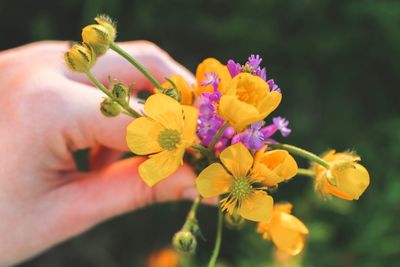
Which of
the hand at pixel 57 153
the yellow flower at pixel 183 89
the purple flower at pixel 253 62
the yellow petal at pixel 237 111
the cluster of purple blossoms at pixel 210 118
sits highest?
the purple flower at pixel 253 62

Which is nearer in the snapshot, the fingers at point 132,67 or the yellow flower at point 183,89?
the yellow flower at point 183,89

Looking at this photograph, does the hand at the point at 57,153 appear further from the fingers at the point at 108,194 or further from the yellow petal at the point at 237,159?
the yellow petal at the point at 237,159

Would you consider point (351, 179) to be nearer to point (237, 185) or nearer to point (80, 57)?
point (237, 185)

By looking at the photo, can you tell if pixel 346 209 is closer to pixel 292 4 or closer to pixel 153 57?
pixel 292 4

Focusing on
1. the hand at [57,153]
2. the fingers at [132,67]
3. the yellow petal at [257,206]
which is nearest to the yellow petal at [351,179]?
the yellow petal at [257,206]

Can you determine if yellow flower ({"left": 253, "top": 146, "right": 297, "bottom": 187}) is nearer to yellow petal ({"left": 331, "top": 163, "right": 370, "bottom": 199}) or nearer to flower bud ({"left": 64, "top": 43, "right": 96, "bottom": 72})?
yellow petal ({"left": 331, "top": 163, "right": 370, "bottom": 199})

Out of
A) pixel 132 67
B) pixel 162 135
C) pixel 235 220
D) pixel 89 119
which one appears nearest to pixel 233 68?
pixel 162 135
